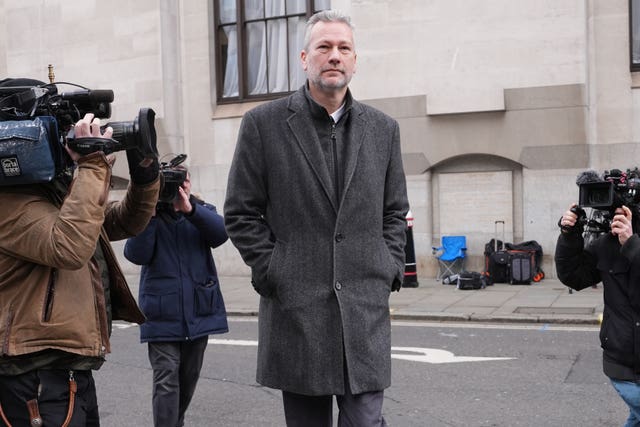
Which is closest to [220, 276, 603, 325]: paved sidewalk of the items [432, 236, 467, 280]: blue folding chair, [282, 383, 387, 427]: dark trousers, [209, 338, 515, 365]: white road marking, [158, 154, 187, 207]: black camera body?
[432, 236, 467, 280]: blue folding chair

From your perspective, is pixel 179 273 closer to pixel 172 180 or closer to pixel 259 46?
pixel 172 180

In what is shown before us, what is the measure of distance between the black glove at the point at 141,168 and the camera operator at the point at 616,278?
2.18m

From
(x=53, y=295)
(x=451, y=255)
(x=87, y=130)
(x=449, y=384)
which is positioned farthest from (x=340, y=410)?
(x=451, y=255)

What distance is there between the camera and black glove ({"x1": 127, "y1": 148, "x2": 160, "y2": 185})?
3180mm

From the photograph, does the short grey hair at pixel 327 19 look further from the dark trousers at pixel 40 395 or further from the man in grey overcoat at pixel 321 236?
the dark trousers at pixel 40 395

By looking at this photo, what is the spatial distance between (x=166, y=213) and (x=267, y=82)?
12.9 metres

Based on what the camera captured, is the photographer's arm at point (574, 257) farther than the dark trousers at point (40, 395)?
Yes

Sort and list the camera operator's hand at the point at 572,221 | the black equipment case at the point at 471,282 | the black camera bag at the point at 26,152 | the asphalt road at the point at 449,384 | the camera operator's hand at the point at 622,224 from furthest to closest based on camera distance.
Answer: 1. the black equipment case at the point at 471,282
2. the asphalt road at the point at 449,384
3. the camera operator's hand at the point at 572,221
4. the camera operator's hand at the point at 622,224
5. the black camera bag at the point at 26,152

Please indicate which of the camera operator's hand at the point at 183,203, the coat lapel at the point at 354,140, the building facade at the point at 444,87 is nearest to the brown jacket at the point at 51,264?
the coat lapel at the point at 354,140

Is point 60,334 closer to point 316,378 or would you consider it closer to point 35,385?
point 35,385

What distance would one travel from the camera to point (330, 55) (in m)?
3.38

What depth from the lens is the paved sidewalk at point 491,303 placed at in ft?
36.7

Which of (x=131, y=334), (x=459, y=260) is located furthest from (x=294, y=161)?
(x=459, y=260)

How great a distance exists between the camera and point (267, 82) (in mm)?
17766
